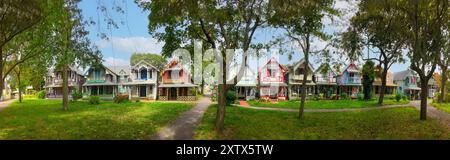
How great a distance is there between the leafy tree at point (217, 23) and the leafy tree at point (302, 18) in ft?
3.33

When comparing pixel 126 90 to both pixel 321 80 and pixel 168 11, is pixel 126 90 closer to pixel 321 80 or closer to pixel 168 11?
pixel 321 80

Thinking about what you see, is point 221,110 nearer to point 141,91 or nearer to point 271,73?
point 271,73

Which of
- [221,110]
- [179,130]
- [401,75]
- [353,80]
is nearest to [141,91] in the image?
[179,130]

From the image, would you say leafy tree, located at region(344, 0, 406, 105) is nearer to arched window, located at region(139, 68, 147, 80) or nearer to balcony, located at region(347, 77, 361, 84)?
balcony, located at region(347, 77, 361, 84)

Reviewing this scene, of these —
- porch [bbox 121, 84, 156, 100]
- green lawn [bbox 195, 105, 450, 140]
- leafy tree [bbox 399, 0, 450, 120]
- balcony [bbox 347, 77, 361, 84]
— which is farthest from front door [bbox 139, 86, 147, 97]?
leafy tree [bbox 399, 0, 450, 120]

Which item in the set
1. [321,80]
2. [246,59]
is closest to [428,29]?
[246,59]

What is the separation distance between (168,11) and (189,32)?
2.84 m

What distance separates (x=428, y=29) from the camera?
21766 mm

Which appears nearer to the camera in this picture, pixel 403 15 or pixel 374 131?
pixel 374 131

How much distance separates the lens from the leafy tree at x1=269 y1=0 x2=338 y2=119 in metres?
18.1

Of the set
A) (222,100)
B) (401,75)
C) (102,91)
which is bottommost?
(102,91)

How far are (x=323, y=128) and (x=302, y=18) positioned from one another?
7806mm

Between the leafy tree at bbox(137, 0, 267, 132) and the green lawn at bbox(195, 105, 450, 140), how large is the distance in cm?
158

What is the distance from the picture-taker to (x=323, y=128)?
1958 cm
